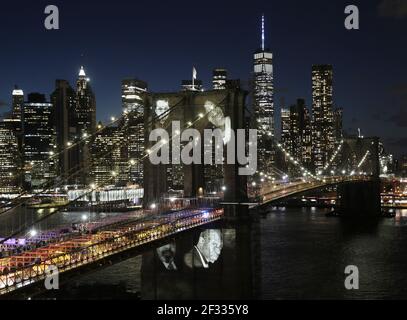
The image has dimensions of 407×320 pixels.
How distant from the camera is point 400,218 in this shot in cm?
8288

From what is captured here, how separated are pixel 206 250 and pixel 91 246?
11.1 m

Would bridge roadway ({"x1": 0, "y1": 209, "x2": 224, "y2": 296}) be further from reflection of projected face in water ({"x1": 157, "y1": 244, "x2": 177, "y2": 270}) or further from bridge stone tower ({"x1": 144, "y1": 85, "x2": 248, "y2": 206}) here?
bridge stone tower ({"x1": 144, "y1": 85, "x2": 248, "y2": 206})

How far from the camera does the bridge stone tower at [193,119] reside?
32.5 meters

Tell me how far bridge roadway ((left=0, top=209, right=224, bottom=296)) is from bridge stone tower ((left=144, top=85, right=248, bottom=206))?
238cm

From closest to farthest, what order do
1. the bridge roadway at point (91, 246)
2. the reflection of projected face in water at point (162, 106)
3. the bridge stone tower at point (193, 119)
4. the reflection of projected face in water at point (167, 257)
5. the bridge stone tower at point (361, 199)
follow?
1. the bridge roadway at point (91, 246)
2. the reflection of projected face in water at point (167, 257)
3. the bridge stone tower at point (193, 119)
4. the reflection of projected face in water at point (162, 106)
5. the bridge stone tower at point (361, 199)

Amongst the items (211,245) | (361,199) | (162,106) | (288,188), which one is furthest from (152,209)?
(361,199)

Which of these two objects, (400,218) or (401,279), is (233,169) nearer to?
(401,279)

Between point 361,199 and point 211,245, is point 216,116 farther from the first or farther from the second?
point 361,199

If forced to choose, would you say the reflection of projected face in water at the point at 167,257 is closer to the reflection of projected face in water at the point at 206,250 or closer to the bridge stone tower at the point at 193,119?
the reflection of projected face in water at the point at 206,250

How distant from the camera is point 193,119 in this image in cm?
3381

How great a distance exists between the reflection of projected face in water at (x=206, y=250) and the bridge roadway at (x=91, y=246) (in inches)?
37.5

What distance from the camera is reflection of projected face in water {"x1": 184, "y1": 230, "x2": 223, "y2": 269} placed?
29.4 meters

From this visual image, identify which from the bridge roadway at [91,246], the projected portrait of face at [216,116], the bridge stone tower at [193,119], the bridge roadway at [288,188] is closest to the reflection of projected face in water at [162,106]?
the bridge stone tower at [193,119]
